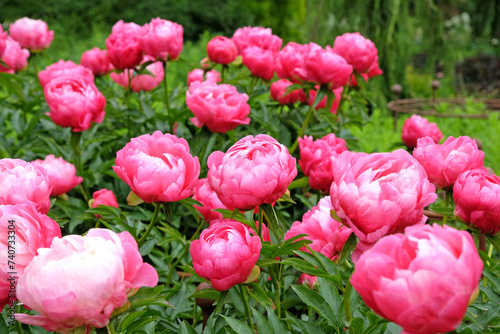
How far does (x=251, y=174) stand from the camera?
0.63 meters

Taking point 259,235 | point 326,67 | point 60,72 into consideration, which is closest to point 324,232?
point 259,235

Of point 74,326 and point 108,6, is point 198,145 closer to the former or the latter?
point 74,326

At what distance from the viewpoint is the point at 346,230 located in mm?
704

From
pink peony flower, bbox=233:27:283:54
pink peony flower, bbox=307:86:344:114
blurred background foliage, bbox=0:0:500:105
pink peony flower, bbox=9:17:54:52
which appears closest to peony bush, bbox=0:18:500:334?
pink peony flower, bbox=307:86:344:114

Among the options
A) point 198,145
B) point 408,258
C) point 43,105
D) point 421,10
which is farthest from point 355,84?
point 421,10

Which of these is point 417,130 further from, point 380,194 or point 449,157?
point 380,194

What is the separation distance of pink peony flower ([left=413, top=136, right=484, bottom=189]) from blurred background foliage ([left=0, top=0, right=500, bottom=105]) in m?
2.82

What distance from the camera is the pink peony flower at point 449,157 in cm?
73

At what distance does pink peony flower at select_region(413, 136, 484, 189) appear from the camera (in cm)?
73

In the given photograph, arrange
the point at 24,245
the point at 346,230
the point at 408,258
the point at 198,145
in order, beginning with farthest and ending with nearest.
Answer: the point at 198,145
the point at 346,230
the point at 24,245
the point at 408,258

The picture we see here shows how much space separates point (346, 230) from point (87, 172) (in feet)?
2.73

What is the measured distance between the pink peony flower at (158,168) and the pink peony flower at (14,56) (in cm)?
115

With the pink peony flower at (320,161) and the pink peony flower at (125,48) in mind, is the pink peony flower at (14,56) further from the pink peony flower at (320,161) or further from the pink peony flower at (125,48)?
the pink peony flower at (320,161)

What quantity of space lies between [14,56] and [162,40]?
26.5 inches
